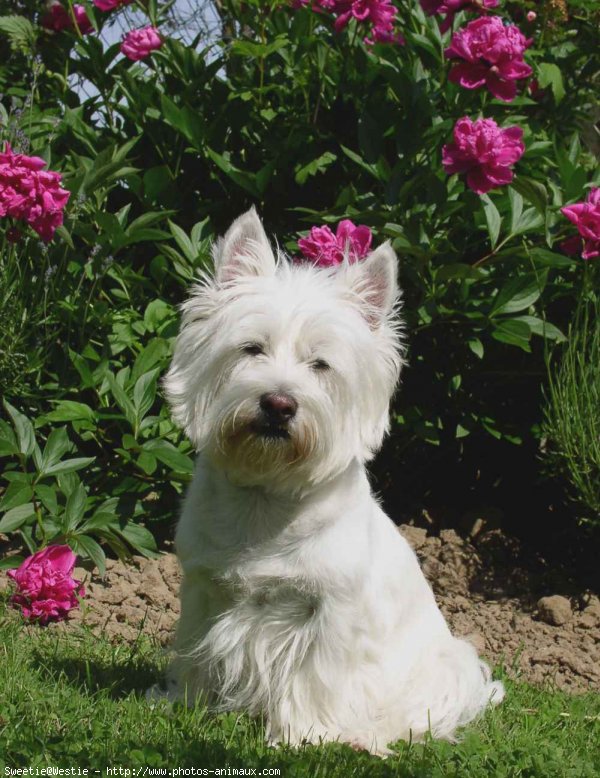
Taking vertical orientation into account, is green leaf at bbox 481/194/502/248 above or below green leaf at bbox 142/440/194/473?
above

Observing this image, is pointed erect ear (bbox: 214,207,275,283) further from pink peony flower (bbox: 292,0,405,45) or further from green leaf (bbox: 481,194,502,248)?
pink peony flower (bbox: 292,0,405,45)

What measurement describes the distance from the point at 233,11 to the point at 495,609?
3.43m

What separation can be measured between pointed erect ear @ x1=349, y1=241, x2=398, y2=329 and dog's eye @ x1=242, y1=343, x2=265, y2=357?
1.38 feet

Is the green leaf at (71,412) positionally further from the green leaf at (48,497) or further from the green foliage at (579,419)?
the green foliage at (579,419)

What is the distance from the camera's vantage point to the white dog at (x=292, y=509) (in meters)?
3.35

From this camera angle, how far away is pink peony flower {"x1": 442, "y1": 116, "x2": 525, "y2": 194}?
428 centimetres

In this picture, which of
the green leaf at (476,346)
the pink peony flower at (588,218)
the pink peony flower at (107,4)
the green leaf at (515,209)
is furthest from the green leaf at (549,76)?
the pink peony flower at (107,4)

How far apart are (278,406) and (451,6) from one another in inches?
87.4

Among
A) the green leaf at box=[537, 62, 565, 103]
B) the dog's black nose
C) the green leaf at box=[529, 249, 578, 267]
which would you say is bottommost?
the dog's black nose

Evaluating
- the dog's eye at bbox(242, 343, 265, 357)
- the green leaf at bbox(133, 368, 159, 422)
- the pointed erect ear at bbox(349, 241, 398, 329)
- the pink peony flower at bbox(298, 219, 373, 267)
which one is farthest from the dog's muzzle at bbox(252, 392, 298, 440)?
the green leaf at bbox(133, 368, 159, 422)

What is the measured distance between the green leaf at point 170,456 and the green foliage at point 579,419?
5.41 feet

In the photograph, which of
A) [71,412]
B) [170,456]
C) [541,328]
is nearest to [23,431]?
[71,412]

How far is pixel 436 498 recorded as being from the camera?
18.6 ft

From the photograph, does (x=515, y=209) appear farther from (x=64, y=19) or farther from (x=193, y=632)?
(x=64, y=19)
